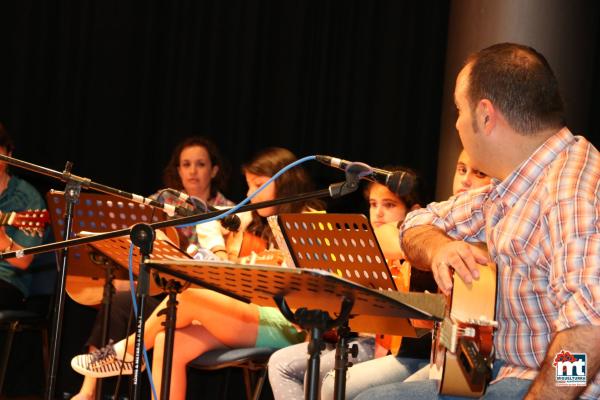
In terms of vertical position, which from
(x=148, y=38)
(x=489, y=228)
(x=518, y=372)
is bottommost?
(x=518, y=372)

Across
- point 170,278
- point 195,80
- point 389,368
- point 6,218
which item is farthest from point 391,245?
point 195,80

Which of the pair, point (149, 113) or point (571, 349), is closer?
point (571, 349)

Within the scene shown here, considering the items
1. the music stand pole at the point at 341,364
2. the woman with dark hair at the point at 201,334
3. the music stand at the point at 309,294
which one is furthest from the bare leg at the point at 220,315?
the music stand at the point at 309,294

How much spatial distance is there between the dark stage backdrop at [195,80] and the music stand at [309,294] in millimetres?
2871

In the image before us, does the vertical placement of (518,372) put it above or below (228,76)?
below

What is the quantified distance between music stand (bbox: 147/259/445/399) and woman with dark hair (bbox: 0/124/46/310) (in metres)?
2.72

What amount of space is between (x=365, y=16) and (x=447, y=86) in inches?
31.4

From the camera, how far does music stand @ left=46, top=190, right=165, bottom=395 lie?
11.7 feet

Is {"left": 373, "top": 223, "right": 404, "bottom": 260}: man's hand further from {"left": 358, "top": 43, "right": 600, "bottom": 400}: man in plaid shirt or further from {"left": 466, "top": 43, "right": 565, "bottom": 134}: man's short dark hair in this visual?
{"left": 466, "top": 43, "right": 565, "bottom": 134}: man's short dark hair

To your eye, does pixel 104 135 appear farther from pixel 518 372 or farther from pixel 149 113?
pixel 518 372

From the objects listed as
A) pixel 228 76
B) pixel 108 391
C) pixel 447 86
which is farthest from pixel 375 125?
pixel 108 391

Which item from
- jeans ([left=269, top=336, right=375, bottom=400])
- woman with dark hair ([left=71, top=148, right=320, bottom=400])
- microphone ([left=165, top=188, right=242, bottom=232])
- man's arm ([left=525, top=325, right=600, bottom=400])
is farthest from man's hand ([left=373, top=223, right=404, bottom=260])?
man's arm ([left=525, top=325, right=600, bottom=400])

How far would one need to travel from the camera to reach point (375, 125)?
4.98 metres

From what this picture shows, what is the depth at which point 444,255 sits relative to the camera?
2.32m
